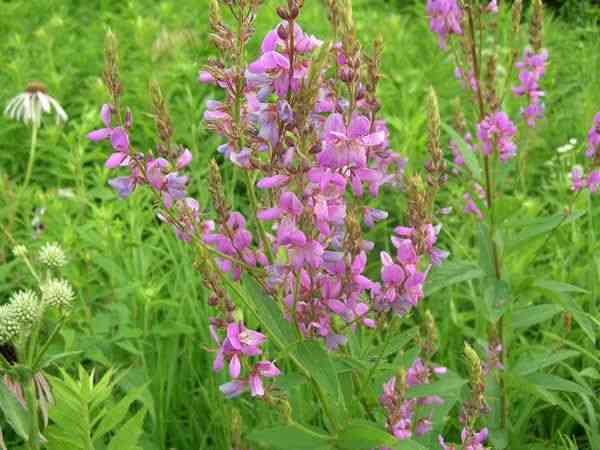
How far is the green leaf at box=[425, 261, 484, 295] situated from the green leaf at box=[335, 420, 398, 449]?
47cm

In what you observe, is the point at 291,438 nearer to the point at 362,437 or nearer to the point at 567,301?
the point at 362,437

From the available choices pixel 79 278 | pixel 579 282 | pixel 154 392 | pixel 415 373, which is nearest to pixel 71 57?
pixel 79 278

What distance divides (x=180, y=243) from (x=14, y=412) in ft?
5.41

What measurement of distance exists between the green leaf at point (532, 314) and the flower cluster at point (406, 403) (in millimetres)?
368

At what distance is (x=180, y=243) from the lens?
325 centimetres

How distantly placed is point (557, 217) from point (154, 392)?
4.67 feet

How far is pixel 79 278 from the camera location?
9.43ft

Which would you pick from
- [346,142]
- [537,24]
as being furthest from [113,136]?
[537,24]

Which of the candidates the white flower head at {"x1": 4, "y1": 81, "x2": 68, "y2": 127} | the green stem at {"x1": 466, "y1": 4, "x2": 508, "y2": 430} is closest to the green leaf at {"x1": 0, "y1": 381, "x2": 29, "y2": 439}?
the green stem at {"x1": 466, "y1": 4, "x2": 508, "y2": 430}

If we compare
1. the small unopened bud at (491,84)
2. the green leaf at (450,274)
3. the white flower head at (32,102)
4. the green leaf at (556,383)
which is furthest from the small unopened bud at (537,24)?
the white flower head at (32,102)

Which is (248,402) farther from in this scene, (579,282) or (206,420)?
(579,282)

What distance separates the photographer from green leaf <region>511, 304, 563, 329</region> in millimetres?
2289

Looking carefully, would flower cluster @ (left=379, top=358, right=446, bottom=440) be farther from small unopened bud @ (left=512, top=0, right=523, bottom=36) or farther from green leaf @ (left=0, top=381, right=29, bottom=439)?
small unopened bud @ (left=512, top=0, right=523, bottom=36)

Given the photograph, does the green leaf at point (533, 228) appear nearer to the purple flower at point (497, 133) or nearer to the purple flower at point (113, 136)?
the purple flower at point (497, 133)
